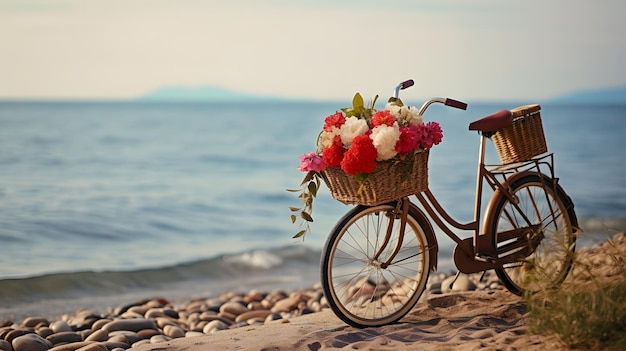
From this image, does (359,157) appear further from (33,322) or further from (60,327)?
(33,322)

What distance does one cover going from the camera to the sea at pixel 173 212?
32.6ft

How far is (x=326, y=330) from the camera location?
210 inches

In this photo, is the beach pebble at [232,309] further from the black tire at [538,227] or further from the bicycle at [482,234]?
the black tire at [538,227]

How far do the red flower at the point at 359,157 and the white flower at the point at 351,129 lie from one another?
111 mm

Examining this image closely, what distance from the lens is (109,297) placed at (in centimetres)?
942

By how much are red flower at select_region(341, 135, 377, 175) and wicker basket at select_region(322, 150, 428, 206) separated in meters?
0.12

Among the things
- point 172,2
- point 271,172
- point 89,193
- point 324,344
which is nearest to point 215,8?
point 172,2

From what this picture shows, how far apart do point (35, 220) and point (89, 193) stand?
342 cm

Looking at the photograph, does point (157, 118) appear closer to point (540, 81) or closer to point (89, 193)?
point (540, 81)

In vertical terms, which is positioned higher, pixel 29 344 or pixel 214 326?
pixel 29 344

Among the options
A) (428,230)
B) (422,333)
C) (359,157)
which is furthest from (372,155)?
(422,333)

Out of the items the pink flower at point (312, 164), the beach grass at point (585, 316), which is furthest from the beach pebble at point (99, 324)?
the beach grass at point (585, 316)

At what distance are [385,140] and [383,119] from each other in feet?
0.69

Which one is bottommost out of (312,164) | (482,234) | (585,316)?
(585,316)
